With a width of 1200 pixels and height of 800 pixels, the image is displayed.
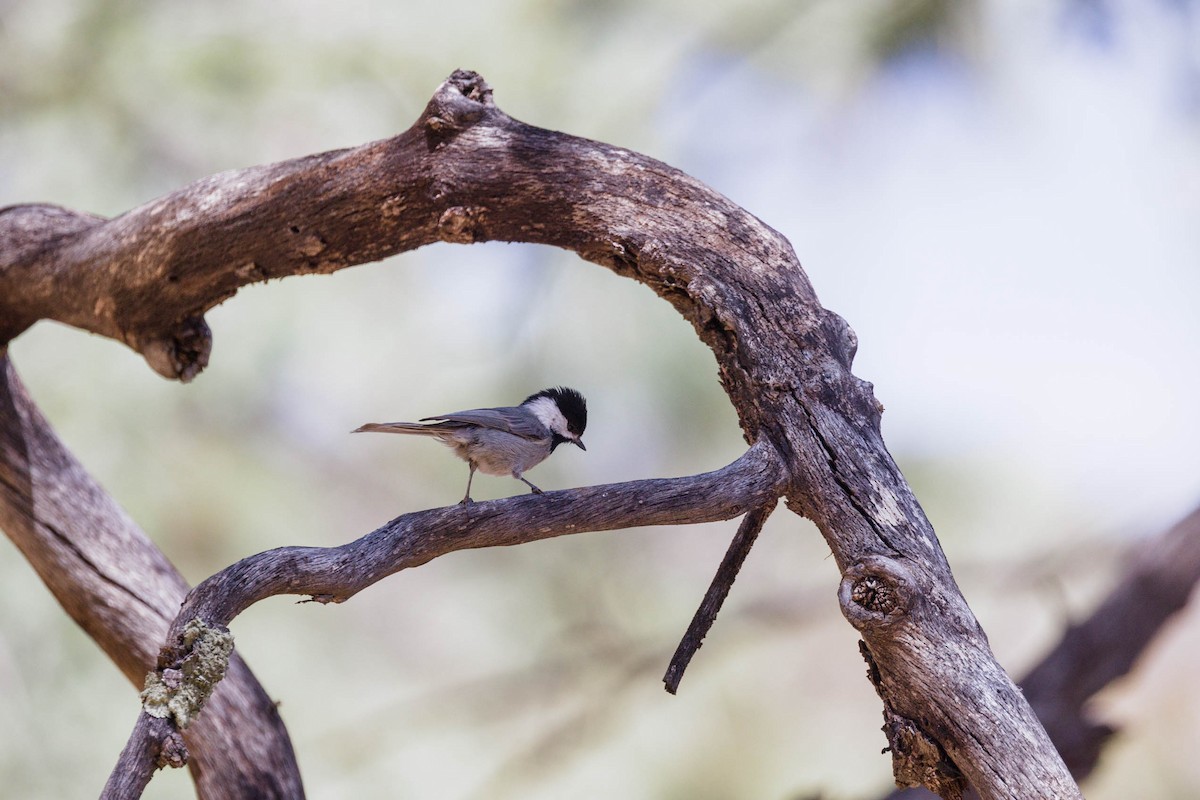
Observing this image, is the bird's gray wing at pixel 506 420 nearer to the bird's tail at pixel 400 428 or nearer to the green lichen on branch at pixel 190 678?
the bird's tail at pixel 400 428

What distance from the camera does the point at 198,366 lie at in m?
2.47

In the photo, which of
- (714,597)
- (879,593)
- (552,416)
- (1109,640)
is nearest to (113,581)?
(552,416)

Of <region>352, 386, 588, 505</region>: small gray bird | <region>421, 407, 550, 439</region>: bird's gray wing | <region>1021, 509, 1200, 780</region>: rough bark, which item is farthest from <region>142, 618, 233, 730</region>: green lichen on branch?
<region>1021, 509, 1200, 780</region>: rough bark

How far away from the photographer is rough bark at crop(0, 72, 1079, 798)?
1.61m

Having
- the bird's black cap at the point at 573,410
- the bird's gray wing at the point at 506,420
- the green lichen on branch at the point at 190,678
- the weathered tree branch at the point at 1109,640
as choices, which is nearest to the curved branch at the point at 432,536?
the green lichen on branch at the point at 190,678

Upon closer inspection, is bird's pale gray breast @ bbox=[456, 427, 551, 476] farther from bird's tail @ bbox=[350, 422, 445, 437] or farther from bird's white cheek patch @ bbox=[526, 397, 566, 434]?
bird's white cheek patch @ bbox=[526, 397, 566, 434]

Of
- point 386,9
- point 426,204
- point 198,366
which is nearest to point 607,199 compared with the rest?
point 426,204

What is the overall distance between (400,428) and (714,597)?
2.24 feet

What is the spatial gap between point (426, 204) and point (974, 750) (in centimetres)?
140

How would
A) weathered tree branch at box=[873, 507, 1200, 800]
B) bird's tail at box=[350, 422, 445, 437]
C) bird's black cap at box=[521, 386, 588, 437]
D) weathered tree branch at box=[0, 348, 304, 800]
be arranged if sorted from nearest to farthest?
1. bird's tail at box=[350, 422, 445, 437]
2. weathered tree branch at box=[0, 348, 304, 800]
3. bird's black cap at box=[521, 386, 588, 437]
4. weathered tree branch at box=[873, 507, 1200, 800]

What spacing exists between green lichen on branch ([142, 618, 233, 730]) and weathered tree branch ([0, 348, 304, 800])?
2.91 feet

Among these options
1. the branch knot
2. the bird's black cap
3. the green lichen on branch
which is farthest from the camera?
the bird's black cap

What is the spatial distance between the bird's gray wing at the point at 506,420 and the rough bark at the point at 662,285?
37cm

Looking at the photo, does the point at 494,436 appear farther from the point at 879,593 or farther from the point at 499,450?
the point at 879,593
